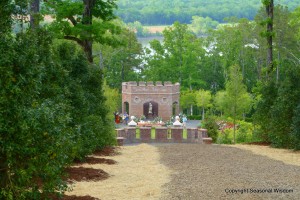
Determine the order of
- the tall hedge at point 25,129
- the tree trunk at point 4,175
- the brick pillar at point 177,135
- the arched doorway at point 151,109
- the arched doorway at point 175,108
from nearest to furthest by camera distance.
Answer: the tall hedge at point 25,129
the tree trunk at point 4,175
the brick pillar at point 177,135
the arched doorway at point 175,108
the arched doorway at point 151,109

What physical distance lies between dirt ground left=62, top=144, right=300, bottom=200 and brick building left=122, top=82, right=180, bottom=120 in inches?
1511

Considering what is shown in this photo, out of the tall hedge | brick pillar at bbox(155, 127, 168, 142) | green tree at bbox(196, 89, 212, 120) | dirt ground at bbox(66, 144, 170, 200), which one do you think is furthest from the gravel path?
green tree at bbox(196, 89, 212, 120)

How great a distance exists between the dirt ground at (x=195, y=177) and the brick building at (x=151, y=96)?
38.4m

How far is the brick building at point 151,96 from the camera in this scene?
58.2 m

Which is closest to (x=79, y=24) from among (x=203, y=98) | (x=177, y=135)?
(x=177, y=135)

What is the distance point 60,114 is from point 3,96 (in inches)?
57.3

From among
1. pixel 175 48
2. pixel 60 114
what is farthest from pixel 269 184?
pixel 175 48

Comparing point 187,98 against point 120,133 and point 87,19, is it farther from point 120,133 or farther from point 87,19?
point 87,19

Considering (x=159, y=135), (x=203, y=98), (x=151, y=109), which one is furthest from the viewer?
(x=151, y=109)

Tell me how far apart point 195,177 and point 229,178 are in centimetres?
73

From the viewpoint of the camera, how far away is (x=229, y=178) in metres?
13.4

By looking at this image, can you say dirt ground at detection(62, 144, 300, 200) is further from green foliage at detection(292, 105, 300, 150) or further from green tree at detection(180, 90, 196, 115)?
green tree at detection(180, 90, 196, 115)

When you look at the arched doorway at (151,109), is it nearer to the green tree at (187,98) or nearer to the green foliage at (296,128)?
the green tree at (187,98)

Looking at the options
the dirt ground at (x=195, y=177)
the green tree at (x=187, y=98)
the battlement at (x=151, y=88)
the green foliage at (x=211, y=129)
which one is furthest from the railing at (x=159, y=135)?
the green tree at (x=187, y=98)
